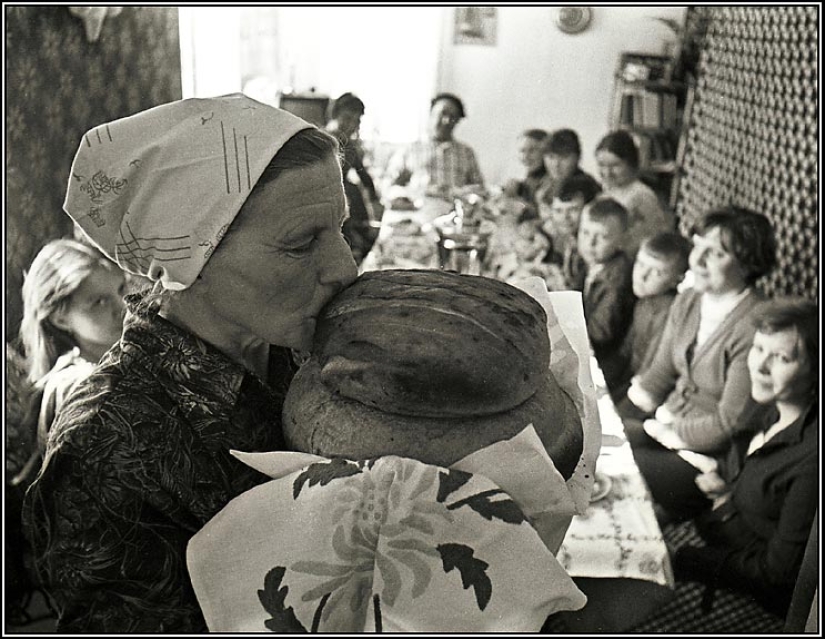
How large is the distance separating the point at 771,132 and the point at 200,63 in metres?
1.93

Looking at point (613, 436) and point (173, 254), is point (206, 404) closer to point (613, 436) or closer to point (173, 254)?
point (173, 254)

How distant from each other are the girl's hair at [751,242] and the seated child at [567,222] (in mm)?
560

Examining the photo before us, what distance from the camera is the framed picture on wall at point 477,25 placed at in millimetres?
3049

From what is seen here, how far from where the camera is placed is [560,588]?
0.58m

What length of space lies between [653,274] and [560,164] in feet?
2.75

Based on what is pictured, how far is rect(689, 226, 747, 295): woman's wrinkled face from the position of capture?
223cm

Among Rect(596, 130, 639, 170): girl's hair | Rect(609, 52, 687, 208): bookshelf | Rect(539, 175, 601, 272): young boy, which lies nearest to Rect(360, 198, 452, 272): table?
Rect(539, 175, 601, 272): young boy

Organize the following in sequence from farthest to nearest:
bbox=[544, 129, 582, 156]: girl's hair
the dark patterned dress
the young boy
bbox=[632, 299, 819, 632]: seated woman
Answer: bbox=[544, 129, 582, 156]: girl's hair → the young boy → bbox=[632, 299, 819, 632]: seated woman → the dark patterned dress

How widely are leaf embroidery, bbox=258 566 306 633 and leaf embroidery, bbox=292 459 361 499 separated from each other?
60 millimetres

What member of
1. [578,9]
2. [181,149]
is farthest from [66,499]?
[578,9]

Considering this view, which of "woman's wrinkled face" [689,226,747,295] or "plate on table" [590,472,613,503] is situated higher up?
"woman's wrinkled face" [689,226,747,295]

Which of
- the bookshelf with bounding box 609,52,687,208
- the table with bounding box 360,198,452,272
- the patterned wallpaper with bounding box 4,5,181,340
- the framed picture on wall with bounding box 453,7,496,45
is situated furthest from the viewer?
the bookshelf with bounding box 609,52,687,208

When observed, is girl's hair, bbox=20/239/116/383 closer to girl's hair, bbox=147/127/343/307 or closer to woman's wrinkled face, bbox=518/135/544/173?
girl's hair, bbox=147/127/343/307

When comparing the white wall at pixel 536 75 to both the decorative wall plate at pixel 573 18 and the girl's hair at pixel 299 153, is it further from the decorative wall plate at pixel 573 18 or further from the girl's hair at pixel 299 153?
the girl's hair at pixel 299 153
